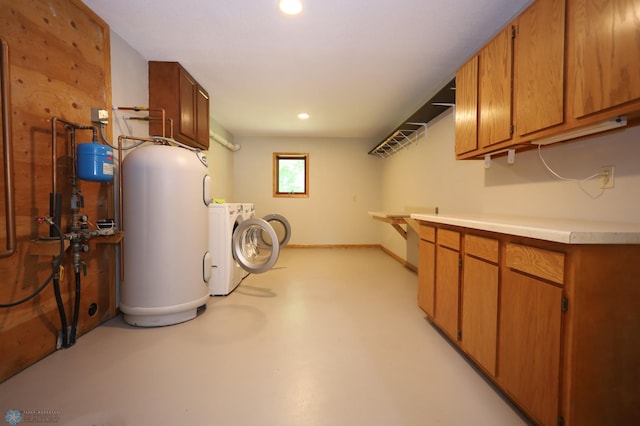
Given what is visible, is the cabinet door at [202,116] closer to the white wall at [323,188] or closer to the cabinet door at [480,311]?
the white wall at [323,188]

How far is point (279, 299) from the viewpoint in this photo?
2859 millimetres

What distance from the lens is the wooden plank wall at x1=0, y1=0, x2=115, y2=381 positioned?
1.56m

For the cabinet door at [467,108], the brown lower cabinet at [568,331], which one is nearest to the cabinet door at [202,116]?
the cabinet door at [467,108]

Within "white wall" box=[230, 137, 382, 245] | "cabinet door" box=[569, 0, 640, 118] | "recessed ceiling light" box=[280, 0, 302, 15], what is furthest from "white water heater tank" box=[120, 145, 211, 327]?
"white wall" box=[230, 137, 382, 245]

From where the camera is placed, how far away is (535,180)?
1.84 meters

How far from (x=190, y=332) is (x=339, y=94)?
3189 millimetres

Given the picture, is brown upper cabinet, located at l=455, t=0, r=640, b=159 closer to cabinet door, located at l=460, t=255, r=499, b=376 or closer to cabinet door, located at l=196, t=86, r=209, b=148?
cabinet door, located at l=460, t=255, r=499, b=376

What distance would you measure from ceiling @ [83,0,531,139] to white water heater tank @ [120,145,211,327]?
1051 mm

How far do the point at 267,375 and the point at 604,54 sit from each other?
7.54ft

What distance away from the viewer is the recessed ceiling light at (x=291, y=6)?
6.26ft

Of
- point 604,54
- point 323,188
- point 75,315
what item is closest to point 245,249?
point 75,315

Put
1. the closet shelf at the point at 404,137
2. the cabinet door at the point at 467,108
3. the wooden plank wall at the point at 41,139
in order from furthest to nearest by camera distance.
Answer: the closet shelf at the point at 404,137 < the cabinet door at the point at 467,108 < the wooden plank wall at the point at 41,139

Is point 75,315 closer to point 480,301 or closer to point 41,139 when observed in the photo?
point 41,139

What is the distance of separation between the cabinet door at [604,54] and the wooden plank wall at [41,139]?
2990mm
